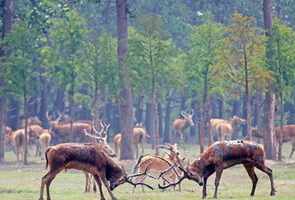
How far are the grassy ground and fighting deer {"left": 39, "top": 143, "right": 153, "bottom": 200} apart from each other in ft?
2.33

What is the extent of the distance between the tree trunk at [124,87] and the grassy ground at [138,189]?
11.6 feet

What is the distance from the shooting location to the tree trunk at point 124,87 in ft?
119

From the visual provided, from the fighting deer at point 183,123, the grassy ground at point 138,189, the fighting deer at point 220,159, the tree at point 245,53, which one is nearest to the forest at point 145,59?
the tree at point 245,53

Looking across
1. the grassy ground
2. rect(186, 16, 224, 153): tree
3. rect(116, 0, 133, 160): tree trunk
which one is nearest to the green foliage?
rect(186, 16, 224, 153): tree

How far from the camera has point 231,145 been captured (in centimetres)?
2108

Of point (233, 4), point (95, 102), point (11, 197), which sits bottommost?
point (11, 197)

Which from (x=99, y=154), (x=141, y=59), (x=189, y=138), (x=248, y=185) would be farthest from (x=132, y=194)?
(x=189, y=138)

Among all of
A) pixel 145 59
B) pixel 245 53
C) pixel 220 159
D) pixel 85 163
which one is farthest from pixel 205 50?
pixel 85 163

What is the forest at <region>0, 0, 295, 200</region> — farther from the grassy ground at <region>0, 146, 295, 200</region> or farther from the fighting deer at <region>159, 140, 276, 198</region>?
the fighting deer at <region>159, 140, 276, 198</region>

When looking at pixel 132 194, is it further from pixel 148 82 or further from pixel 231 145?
pixel 148 82

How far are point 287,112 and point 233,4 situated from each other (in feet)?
24.3

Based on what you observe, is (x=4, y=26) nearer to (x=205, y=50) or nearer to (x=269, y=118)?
(x=205, y=50)

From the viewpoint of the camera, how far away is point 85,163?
67.5 ft

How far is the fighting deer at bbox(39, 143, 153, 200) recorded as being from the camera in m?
20.4
